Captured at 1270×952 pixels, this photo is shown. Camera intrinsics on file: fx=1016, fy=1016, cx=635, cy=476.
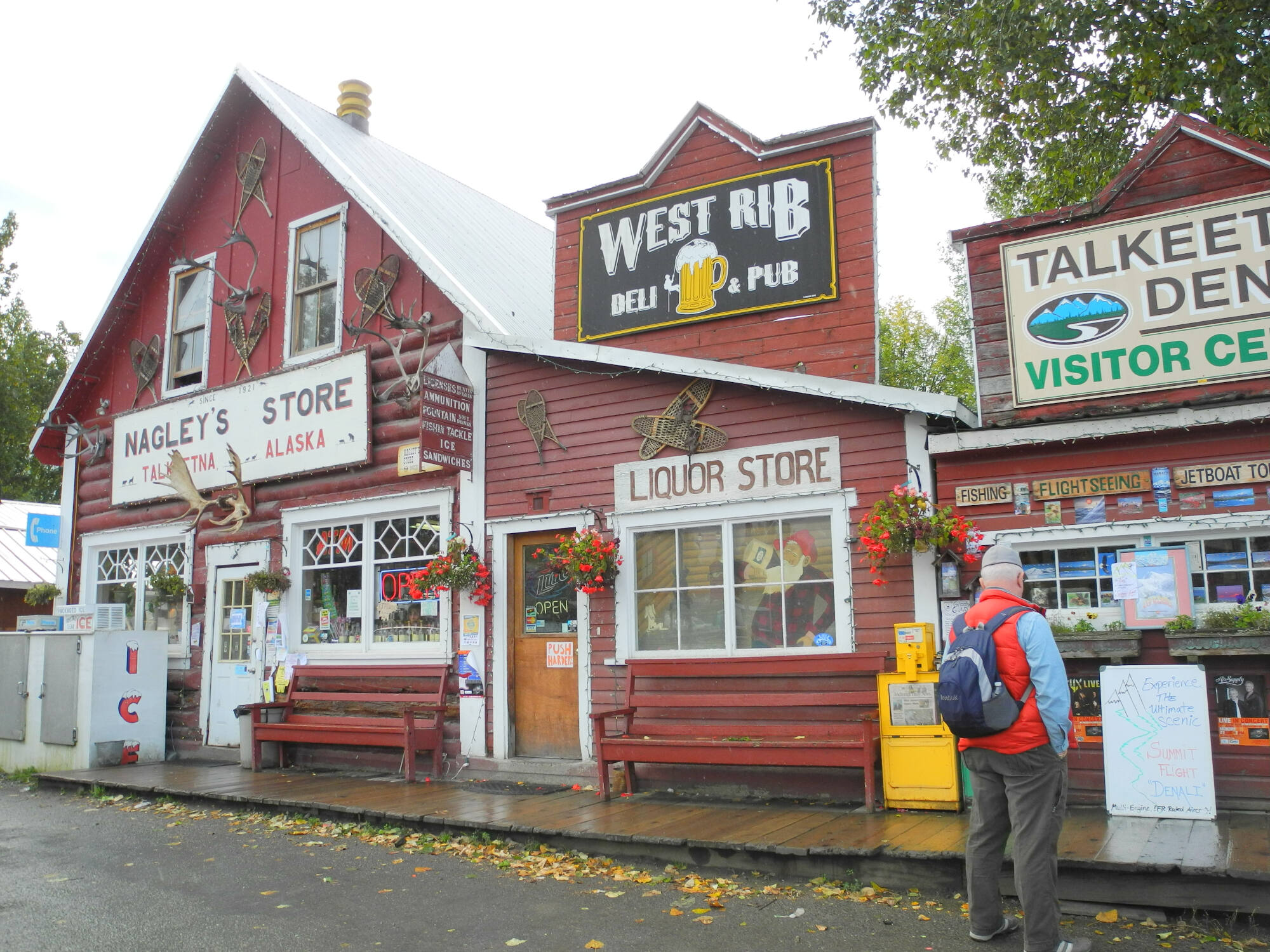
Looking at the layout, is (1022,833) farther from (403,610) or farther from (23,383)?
(23,383)

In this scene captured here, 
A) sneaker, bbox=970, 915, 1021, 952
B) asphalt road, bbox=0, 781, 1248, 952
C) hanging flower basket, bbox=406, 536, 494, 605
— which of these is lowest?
asphalt road, bbox=0, 781, 1248, 952

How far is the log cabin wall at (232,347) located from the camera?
11.1 metres

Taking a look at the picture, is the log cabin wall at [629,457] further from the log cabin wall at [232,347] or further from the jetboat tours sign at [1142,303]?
the jetboat tours sign at [1142,303]

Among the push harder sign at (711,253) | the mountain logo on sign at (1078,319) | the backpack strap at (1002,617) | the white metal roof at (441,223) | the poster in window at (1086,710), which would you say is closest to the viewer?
the backpack strap at (1002,617)

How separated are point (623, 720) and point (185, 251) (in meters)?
9.27

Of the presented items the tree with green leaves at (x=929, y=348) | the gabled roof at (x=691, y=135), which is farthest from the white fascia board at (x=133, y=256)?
the tree with green leaves at (x=929, y=348)

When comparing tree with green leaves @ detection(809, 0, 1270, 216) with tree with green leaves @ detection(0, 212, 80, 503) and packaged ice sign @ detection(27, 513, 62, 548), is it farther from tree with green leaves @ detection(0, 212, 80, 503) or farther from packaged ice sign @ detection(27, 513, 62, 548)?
tree with green leaves @ detection(0, 212, 80, 503)

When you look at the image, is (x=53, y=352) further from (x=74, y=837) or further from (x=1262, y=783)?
(x=1262, y=783)

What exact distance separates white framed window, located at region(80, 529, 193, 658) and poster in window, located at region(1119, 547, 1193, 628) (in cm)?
1076

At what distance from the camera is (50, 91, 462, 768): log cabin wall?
11102 millimetres

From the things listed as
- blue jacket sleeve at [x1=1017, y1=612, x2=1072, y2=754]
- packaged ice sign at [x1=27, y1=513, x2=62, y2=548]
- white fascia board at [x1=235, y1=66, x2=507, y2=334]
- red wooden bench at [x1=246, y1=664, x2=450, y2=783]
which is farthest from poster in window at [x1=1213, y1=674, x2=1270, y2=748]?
packaged ice sign at [x1=27, y1=513, x2=62, y2=548]

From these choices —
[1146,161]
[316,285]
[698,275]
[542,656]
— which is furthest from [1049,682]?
[316,285]

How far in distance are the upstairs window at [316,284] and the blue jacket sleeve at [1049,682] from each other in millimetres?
9225

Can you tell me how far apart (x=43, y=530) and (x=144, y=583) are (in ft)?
9.76
